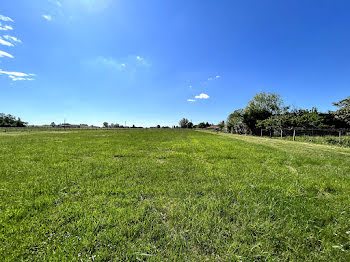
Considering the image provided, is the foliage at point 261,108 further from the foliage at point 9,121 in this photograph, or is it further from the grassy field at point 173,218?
the foliage at point 9,121

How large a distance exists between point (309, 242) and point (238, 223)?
2.85 feet

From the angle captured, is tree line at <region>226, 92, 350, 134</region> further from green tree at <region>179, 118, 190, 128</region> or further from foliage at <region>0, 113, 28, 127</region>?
foliage at <region>0, 113, 28, 127</region>

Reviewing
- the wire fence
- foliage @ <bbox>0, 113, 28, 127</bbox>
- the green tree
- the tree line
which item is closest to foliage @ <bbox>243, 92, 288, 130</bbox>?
the tree line

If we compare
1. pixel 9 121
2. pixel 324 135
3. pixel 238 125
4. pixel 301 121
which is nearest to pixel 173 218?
pixel 324 135

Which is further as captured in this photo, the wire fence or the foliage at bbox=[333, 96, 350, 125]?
the foliage at bbox=[333, 96, 350, 125]

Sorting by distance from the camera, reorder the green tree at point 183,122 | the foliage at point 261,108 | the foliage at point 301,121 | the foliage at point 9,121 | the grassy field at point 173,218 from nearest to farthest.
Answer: the grassy field at point 173,218
the foliage at point 301,121
the foliage at point 261,108
the foliage at point 9,121
the green tree at point 183,122

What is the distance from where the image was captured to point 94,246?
5.66ft

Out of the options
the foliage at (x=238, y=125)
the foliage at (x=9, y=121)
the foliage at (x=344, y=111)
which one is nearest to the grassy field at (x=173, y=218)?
the foliage at (x=344, y=111)

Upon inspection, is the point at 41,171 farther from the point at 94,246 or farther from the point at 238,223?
the point at 238,223

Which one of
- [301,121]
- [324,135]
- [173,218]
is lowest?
[173,218]

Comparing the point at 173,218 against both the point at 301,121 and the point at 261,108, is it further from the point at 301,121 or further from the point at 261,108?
the point at 261,108

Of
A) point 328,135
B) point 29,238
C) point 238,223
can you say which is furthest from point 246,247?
point 328,135

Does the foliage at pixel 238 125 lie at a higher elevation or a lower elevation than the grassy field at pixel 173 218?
higher

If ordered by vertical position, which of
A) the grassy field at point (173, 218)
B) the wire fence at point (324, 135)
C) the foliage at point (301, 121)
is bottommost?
the grassy field at point (173, 218)
